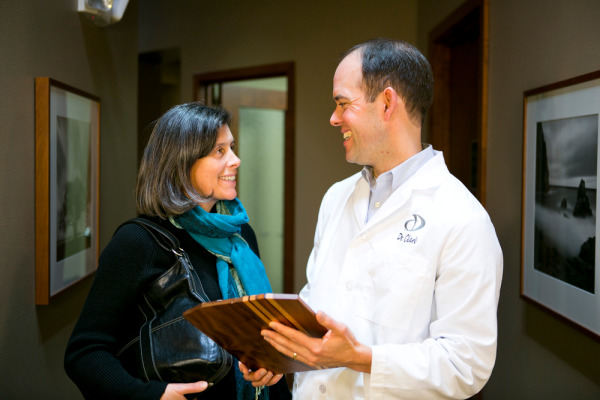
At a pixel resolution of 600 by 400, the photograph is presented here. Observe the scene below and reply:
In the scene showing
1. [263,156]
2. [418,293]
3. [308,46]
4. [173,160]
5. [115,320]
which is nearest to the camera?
[418,293]

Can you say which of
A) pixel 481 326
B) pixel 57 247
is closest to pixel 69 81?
pixel 57 247

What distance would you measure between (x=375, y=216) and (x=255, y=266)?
49 centimetres

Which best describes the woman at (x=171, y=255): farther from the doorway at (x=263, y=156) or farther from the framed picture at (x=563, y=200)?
the doorway at (x=263, y=156)

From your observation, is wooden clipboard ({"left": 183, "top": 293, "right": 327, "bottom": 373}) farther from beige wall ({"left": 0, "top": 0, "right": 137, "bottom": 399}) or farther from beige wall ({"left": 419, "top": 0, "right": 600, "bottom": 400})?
beige wall ({"left": 0, "top": 0, "right": 137, "bottom": 399})

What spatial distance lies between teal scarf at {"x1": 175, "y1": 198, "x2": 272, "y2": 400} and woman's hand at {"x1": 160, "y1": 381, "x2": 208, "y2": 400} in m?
0.17

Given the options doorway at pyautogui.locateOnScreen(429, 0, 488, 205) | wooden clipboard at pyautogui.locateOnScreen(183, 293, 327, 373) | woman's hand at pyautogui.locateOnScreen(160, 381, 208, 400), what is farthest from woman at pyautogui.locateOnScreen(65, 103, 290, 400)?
doorway at pyautogui.locateOnScreen(429, 0, 488, 205)

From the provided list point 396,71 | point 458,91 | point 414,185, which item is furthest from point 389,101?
point 458,91

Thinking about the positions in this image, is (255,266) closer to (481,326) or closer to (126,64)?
(481,326)

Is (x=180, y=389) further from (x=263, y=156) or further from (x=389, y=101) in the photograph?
(x=263, y=156)

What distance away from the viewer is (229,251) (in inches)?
59.7

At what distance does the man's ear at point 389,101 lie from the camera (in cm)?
130

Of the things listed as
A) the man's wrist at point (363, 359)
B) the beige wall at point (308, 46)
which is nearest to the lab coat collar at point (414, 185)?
the man's wrist at point (363, 359)

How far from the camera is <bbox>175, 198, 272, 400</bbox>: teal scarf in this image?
1.44 m

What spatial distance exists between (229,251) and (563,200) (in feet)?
3.32
